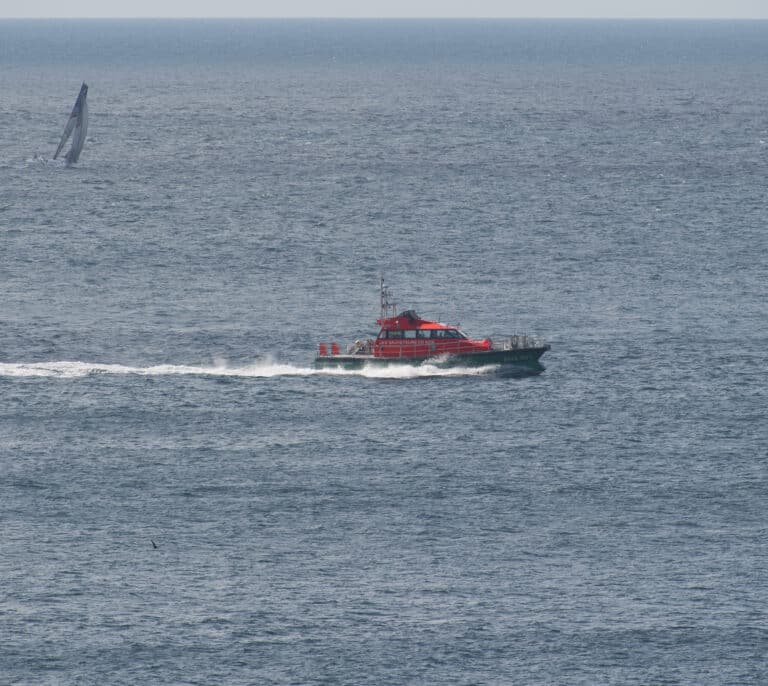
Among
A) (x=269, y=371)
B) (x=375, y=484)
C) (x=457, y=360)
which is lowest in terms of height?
(x=375, y=484)

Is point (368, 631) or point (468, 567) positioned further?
point (468, 567)

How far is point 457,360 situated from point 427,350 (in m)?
2.51

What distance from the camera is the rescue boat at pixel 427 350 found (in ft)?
424

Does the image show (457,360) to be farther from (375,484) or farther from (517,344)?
(375,484)

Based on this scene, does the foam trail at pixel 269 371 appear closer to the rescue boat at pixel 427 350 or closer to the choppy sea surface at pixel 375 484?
the choppy sea surface at pixel 375 484

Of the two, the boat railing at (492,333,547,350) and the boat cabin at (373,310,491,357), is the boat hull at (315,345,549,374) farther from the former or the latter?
the boat railing at (492,333,547,350)

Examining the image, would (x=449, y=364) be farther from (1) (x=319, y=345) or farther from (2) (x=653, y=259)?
(2) (x=653, y=259)

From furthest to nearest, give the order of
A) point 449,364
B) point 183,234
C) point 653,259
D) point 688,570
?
point 183,234 < point 653,259 < point 449,364 < point 688,570

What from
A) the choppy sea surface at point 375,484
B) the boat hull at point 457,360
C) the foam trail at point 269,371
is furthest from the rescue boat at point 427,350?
the choppy sea surface at point 375,484

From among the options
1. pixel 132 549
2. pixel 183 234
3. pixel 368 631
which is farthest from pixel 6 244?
pixel 368 631

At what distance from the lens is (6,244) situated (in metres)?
185

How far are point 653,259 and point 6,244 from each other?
71.9 m

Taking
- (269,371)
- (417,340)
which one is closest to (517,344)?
(417,340)

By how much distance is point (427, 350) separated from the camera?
130 metres
